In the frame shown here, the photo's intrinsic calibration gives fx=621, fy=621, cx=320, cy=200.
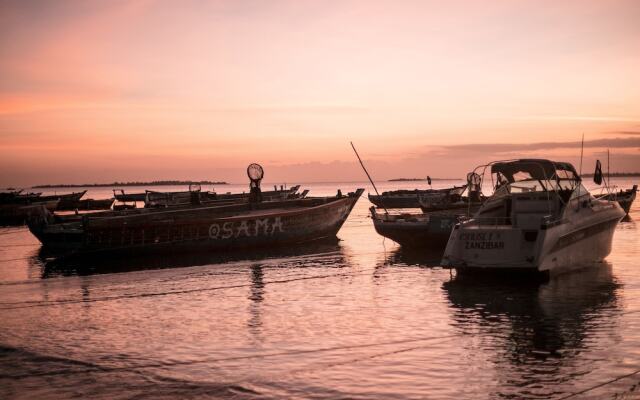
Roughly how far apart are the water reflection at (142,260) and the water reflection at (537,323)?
9351mm

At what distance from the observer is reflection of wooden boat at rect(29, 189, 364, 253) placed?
76.5 ft

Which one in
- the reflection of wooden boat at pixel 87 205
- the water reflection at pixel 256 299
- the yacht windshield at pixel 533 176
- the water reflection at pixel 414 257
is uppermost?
the yacht windshield at pixel 533 176

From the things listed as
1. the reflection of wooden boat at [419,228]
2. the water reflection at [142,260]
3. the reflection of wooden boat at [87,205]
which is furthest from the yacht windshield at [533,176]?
the reflection of wooden boat at [87,205]

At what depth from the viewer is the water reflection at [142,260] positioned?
20817mm

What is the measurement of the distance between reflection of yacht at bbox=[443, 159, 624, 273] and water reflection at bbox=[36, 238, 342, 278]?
28.6 feet

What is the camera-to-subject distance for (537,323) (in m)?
11.1

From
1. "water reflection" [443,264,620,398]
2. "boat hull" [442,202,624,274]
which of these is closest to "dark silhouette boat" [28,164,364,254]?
"boat hull" [442,202,624,274]

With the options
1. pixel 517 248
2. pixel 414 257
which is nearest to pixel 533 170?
pixel 517 248

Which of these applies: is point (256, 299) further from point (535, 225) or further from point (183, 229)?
point (183, 229)

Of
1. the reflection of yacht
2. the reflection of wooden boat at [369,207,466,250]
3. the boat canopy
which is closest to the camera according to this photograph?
the reflection of yacht

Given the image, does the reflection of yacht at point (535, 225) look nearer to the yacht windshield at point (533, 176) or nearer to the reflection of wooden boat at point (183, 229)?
the yacht windshield at point (533, 176)

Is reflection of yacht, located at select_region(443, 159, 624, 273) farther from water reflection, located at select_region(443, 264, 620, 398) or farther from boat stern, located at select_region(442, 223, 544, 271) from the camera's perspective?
water reflection, located at select_region(443, 264, 620, 398)

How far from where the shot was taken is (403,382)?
7762 millimetres

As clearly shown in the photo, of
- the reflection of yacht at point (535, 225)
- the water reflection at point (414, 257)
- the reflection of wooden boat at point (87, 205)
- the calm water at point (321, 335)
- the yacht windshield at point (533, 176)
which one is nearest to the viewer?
the calm water at point (321, 335)
